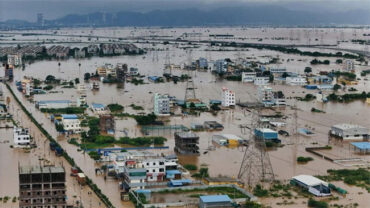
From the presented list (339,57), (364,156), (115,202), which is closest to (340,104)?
(364,156)

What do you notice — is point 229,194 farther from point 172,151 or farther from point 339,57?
point 339,57

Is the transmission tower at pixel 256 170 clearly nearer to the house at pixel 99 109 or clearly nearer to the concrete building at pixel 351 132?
the concrete building at pixel 351 132

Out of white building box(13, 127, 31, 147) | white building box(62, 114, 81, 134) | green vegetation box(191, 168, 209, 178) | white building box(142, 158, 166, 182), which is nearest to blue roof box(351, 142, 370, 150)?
green vegetation box(191, 168, 209, 178)

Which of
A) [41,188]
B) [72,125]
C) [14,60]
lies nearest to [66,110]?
[72,125]

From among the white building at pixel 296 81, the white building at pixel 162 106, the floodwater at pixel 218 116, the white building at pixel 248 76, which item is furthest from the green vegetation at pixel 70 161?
the white building at pixel 296 81

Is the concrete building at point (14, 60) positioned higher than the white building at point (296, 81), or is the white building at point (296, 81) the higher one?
the concrete building at point (14, 60)
